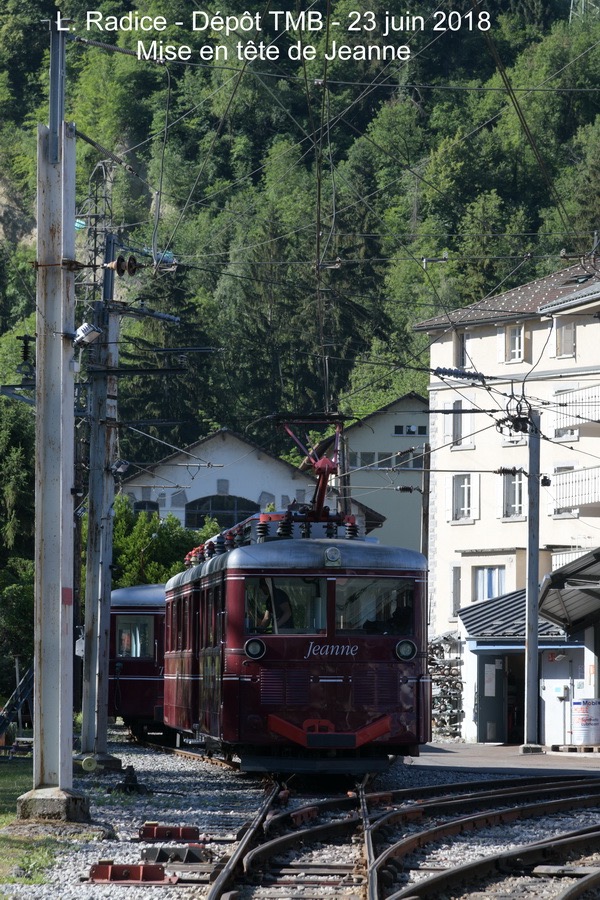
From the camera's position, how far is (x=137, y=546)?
5259cm

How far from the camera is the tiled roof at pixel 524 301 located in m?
57.1

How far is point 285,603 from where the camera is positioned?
19.0m

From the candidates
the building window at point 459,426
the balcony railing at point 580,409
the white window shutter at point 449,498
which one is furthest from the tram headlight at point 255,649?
the white window shutter at point 449,498

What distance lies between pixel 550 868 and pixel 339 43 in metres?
103

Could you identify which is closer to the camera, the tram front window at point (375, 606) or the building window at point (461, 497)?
the tram front window at point (375, 606)

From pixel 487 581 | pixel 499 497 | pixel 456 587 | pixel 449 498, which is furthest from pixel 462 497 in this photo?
pixel 487 581

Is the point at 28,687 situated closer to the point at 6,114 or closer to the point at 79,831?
the point at 79,831

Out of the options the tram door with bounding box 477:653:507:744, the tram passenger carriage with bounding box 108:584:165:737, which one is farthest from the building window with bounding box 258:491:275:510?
the tram passenger carriage with bounding box 108:584:165:737

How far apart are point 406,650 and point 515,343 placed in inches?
1590

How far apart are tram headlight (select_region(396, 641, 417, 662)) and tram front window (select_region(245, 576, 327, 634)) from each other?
0.89m

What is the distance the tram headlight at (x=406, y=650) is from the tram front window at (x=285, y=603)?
89cm

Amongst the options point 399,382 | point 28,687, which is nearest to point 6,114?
point 399,382

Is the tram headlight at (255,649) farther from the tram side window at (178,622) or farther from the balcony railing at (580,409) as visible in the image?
the balcony railing at (580,409)

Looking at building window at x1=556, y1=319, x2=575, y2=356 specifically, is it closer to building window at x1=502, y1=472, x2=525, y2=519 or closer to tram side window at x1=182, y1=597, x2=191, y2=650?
building window at x1=502, y1=472, x2=525, y2=519
